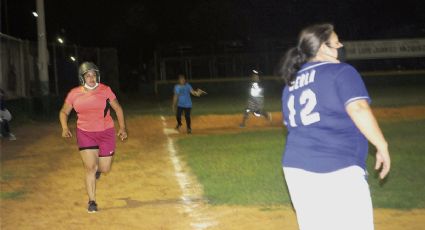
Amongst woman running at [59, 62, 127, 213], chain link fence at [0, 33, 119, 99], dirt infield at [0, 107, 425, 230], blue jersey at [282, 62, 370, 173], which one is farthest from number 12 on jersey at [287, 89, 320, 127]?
chain link fence at [0, 33, 119, 99]

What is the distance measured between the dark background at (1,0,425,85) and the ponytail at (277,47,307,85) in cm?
4041

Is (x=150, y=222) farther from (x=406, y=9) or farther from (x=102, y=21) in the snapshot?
(x=406, y=9)

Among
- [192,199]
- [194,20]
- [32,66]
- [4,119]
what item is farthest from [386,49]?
[192,199]

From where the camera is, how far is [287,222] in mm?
7102

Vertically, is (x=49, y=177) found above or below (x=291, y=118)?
below

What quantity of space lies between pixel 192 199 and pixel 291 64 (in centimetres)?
515

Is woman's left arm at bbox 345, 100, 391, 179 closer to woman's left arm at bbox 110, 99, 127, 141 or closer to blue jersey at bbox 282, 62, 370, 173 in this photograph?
blue jersey at bbox 282, 62, 370, 173

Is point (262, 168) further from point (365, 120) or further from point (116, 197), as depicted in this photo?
point (365, 120)

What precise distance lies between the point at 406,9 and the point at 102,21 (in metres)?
24.6

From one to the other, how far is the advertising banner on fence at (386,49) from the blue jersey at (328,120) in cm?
3964

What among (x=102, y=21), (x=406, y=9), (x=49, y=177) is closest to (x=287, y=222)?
(x=49, y=177)

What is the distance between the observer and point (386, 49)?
4244 centimetres

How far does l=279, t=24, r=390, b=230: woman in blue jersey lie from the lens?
132 inches

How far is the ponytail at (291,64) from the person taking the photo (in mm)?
3676
